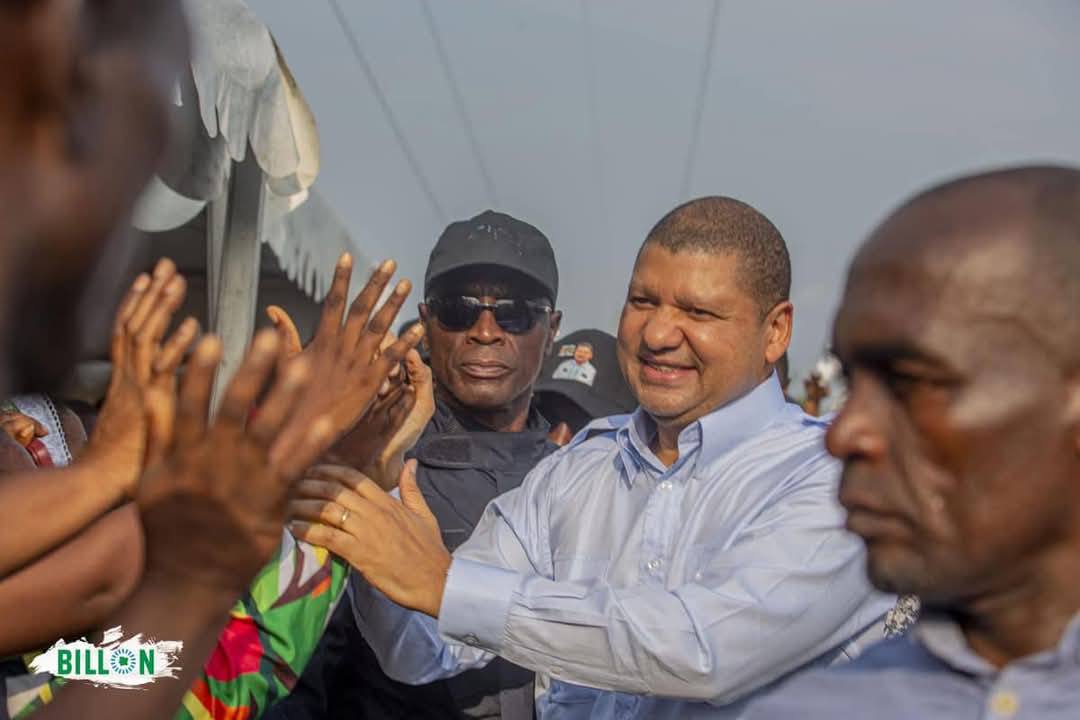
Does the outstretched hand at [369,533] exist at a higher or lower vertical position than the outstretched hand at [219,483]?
lower

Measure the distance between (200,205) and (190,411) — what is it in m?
4.10

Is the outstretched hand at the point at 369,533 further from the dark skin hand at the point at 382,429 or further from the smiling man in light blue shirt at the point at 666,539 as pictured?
the dark skin hand at the point at 382,429

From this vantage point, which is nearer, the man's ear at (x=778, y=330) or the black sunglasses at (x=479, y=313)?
the man's ear at (x=778, y=330)

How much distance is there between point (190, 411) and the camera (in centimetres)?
139

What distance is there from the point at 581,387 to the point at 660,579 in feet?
8.99

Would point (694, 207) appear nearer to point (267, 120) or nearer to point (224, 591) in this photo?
point (224, 591)

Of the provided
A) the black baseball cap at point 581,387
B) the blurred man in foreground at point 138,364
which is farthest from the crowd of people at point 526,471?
the black baseball cap at point 581,387

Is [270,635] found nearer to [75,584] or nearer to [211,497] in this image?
[75,584]

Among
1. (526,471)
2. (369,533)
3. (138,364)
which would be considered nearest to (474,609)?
(369,533)

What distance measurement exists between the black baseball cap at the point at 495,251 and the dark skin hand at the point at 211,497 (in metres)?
2.49

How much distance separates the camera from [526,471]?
3.70 meters

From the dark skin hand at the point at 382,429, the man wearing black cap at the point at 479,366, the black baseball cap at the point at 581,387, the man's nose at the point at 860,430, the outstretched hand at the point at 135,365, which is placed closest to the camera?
the man's nose at the point at 860,430

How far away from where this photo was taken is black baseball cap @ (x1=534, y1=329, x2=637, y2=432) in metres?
5.21

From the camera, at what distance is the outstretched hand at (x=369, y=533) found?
90.0 inches
